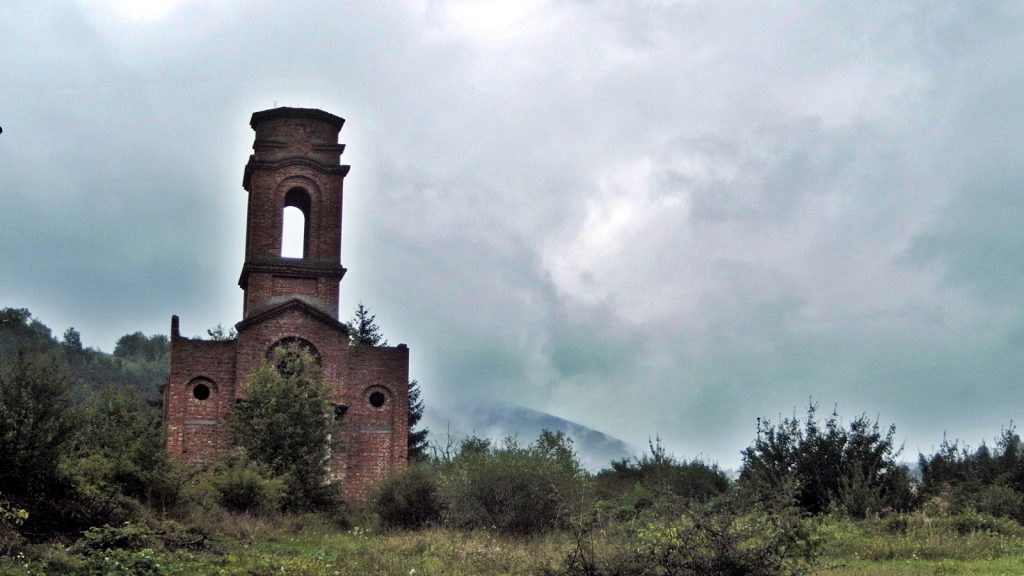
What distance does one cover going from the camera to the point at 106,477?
851 inches

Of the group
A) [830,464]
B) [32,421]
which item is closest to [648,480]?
[830,464]

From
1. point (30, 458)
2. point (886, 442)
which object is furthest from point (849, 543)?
point (30, 458)

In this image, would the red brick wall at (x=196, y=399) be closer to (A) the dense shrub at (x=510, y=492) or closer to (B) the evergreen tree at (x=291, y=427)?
(B) the evergreen tree at (x=291, y=427)

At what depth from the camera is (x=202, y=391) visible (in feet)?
111

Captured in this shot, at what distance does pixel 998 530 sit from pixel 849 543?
403 cm

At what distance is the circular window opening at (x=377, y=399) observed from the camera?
115 feet

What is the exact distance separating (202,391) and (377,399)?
5.47 m

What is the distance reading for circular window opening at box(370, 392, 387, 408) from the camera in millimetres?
35125

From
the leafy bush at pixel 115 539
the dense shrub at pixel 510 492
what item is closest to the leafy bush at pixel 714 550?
the leafy bush at pixel 115 539

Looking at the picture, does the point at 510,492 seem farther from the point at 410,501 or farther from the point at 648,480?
the point at 648,480

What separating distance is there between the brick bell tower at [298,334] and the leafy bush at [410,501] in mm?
6281

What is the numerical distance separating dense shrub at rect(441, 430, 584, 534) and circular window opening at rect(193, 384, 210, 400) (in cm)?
1108

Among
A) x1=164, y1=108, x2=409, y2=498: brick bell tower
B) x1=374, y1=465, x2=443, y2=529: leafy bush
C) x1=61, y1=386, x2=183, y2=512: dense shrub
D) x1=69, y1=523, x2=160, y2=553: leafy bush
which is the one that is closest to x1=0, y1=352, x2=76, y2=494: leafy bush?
x1=61, y1=386, x2=183, y2=512: dense shrub

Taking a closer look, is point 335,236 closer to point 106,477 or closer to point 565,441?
point 565,441
